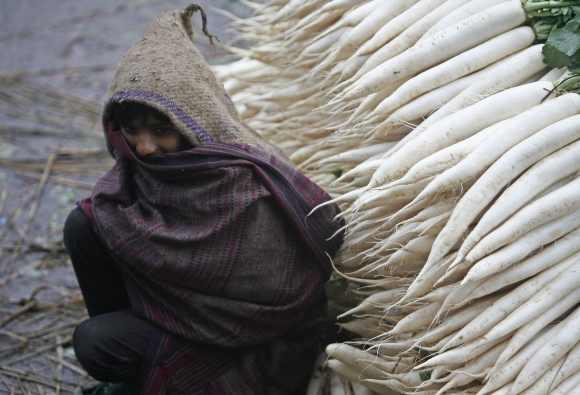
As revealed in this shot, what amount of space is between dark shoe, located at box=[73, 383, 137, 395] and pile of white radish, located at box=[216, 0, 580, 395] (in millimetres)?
592

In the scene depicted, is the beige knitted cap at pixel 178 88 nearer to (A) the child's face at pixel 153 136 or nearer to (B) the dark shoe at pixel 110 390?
(A) the child's face at pixel 153 136

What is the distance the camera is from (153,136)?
213cm

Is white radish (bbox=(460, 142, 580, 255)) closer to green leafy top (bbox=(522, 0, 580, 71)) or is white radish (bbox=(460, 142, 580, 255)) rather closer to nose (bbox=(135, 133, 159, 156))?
green leafy top (bbox=(522, 0, 580, 71))

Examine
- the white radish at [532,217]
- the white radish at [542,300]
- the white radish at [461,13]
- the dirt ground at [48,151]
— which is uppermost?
the white radish at [461,13]

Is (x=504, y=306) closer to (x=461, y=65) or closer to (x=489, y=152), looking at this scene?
(x=489, y=152)

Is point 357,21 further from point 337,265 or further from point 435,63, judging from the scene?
point 337,265

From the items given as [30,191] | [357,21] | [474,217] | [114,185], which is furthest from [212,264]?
[30,191]

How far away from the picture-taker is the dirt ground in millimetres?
2891

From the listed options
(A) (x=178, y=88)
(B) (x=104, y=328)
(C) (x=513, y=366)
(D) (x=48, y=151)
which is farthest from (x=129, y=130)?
(D) (x=48, y=151)

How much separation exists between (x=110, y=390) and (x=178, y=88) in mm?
895

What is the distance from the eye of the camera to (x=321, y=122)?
255 cm

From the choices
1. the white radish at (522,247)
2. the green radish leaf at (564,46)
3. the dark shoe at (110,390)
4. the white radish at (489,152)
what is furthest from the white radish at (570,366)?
the dark shoe at (110,390)

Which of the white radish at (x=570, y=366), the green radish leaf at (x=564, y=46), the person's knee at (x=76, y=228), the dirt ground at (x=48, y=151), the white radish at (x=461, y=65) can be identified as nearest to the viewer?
the white radish at (x=570, y=366)

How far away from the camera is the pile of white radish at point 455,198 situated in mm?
1781
